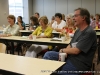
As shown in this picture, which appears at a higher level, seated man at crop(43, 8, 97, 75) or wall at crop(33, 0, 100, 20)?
wall at crop(33, 0, 100, 20)

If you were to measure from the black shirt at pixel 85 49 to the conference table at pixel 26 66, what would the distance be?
461mm

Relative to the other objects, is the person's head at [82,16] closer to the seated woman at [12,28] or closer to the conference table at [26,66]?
the conference table at [26,66]

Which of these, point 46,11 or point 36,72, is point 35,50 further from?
point 46,11

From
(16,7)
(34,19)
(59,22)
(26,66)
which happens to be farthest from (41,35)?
(16,7)

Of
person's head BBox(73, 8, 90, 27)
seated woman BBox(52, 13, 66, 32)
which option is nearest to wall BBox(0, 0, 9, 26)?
seated woman BBox(52, 13, 66, 32)

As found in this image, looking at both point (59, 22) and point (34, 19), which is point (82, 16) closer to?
point (34, 19)

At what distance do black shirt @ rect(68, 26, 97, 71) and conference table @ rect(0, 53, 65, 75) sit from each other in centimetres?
46

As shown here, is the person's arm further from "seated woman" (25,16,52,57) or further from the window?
the window

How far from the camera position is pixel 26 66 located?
1632 mm

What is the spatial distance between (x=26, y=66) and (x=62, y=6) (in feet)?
29.7

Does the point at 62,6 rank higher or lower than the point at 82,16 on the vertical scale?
higher

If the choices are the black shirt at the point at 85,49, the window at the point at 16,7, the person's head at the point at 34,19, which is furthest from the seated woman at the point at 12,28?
the window at the point at 16,7

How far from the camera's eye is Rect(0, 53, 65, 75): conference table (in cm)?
149

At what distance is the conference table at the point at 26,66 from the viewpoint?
1485 mm
